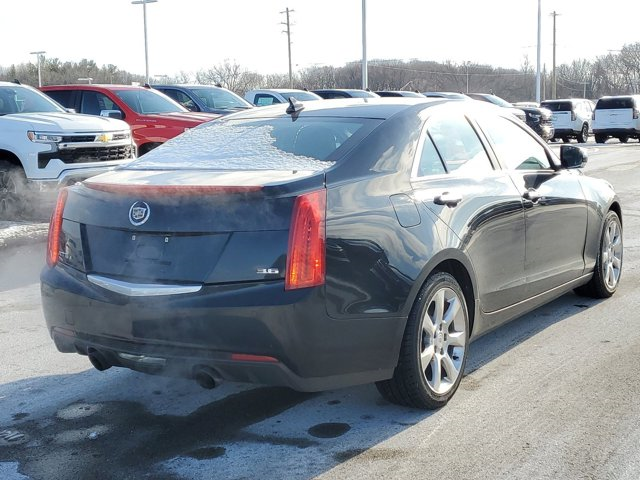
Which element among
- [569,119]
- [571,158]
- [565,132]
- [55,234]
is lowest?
[565,132]

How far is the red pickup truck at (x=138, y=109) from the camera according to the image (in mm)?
13453

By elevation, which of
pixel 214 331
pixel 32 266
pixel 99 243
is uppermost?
pixel 99 243

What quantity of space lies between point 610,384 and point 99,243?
9.46ft

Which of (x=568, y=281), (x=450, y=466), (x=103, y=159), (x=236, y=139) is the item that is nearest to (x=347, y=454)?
(x=450, y=466)

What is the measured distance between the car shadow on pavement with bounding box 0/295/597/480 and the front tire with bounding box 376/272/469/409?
12 centimetres

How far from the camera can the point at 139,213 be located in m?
3.96

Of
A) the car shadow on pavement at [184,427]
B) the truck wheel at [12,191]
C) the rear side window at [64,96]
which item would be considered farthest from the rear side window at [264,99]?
the car shadow on pavement at [184,427]

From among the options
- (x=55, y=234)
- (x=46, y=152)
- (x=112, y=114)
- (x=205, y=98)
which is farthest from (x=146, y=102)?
(x=55, y=234)

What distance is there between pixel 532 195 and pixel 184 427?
8.64 feet

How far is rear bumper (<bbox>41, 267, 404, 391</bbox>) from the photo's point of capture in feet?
12.1

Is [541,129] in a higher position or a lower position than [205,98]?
lower

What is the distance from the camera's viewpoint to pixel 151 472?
370 centimetres

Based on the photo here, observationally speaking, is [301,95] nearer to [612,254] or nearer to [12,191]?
[12,191]

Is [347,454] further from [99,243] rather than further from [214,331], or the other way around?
[99,243]
